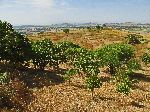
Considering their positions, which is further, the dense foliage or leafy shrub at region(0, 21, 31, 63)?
leafy shrub at region(0, 21, 31, 63)

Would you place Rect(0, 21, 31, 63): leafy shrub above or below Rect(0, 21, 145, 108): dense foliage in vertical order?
above

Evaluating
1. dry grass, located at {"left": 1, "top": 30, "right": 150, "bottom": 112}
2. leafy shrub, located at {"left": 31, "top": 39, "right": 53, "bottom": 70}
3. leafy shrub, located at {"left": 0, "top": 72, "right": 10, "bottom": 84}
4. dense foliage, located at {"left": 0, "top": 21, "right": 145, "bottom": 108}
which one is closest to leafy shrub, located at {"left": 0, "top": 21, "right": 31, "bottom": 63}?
dense foliage, located at {"left": 0, "top": 21, "right": 145, "bottom": 108}

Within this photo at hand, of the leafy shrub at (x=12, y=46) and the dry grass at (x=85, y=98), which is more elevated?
the leafy shrub at (x=12, y=46)

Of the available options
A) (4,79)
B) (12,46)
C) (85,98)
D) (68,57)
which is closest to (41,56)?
(12,46)

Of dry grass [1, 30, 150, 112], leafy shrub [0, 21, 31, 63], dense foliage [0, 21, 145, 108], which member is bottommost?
dry grass [1, 30, 150, 112]

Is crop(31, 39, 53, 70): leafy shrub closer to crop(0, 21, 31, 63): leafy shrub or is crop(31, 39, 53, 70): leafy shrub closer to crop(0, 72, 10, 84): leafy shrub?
crop(0, 21, 31, 63): leafy shrub

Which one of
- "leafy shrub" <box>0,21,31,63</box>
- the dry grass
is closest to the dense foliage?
"leafy shrub" <box>0,21,31,63</box>

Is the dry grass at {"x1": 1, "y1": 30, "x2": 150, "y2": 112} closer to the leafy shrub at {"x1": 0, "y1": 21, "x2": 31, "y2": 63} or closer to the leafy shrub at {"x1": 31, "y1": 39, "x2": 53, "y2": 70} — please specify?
the leafy shrub at {"x1": 31, "y1": 39, "x2": 53, "y2": 70}

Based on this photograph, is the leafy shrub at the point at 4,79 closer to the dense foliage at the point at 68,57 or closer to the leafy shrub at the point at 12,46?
the dense foliage at the point at 68,57

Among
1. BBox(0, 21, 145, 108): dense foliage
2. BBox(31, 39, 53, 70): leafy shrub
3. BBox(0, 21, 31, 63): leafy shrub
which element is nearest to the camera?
BBox(0, 21, 145, 108): dense foliage

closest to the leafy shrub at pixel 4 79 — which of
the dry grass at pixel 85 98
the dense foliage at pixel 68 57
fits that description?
the dense foliage at pixel 68 57

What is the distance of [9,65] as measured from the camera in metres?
81.6

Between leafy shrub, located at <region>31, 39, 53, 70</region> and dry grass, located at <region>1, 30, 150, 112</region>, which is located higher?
leafy shrub, located at <region>31, 39, 53, 70</region>

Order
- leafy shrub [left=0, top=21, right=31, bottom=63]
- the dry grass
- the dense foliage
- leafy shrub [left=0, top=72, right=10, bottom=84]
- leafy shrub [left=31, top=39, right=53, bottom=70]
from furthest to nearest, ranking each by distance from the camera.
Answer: leafy shrub [left=31, top=39, right=53, bottom=70] → leafy shrub [left=0, top=21, right=31, bottom=63] → the dense foliage → leafy shrub [left=0, top=72, right=10, bottom=84] → the dry grass
